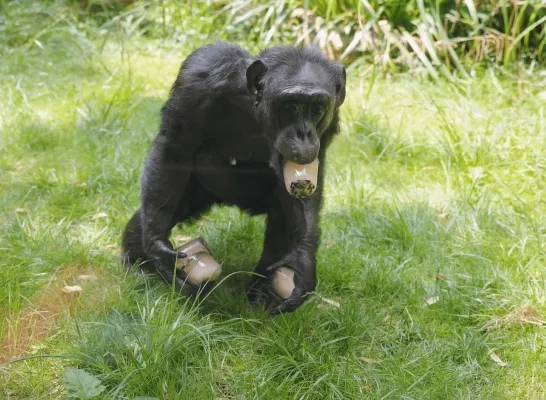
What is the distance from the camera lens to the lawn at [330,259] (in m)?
3.87

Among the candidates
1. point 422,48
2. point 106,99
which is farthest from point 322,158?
point 422,48

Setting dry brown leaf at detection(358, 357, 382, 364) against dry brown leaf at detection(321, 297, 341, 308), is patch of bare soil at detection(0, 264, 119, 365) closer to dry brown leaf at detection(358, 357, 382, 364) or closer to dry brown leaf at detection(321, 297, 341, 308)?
dry brown leaf at detection(321, 297, 341, 308)

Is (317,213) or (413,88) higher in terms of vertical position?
(317,213)

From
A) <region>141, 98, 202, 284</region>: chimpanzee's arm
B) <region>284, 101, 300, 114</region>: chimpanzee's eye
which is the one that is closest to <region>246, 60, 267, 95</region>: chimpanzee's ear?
<region>284, 101, 300, 114</region>: chimpanzee's eye

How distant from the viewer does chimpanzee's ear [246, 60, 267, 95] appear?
404 centimetres

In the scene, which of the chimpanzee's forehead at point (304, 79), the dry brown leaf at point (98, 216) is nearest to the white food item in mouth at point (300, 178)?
the chimpanzee's forehead at point (304, 79)

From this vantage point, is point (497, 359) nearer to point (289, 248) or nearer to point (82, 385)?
point (289, 248)

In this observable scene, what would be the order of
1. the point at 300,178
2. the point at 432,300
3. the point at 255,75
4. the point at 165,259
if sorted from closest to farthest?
1. the point at 300,178
2. the point at 255,75
3. the point at 165,259
4. the point at 432,300

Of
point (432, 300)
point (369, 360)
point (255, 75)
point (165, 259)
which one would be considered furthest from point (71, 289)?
point (432, 300)

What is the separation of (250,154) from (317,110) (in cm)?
71

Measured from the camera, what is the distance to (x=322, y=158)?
4.45 meters

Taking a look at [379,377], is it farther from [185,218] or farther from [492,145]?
[492,145]

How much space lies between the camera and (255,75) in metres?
4.09

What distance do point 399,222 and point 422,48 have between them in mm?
4217
